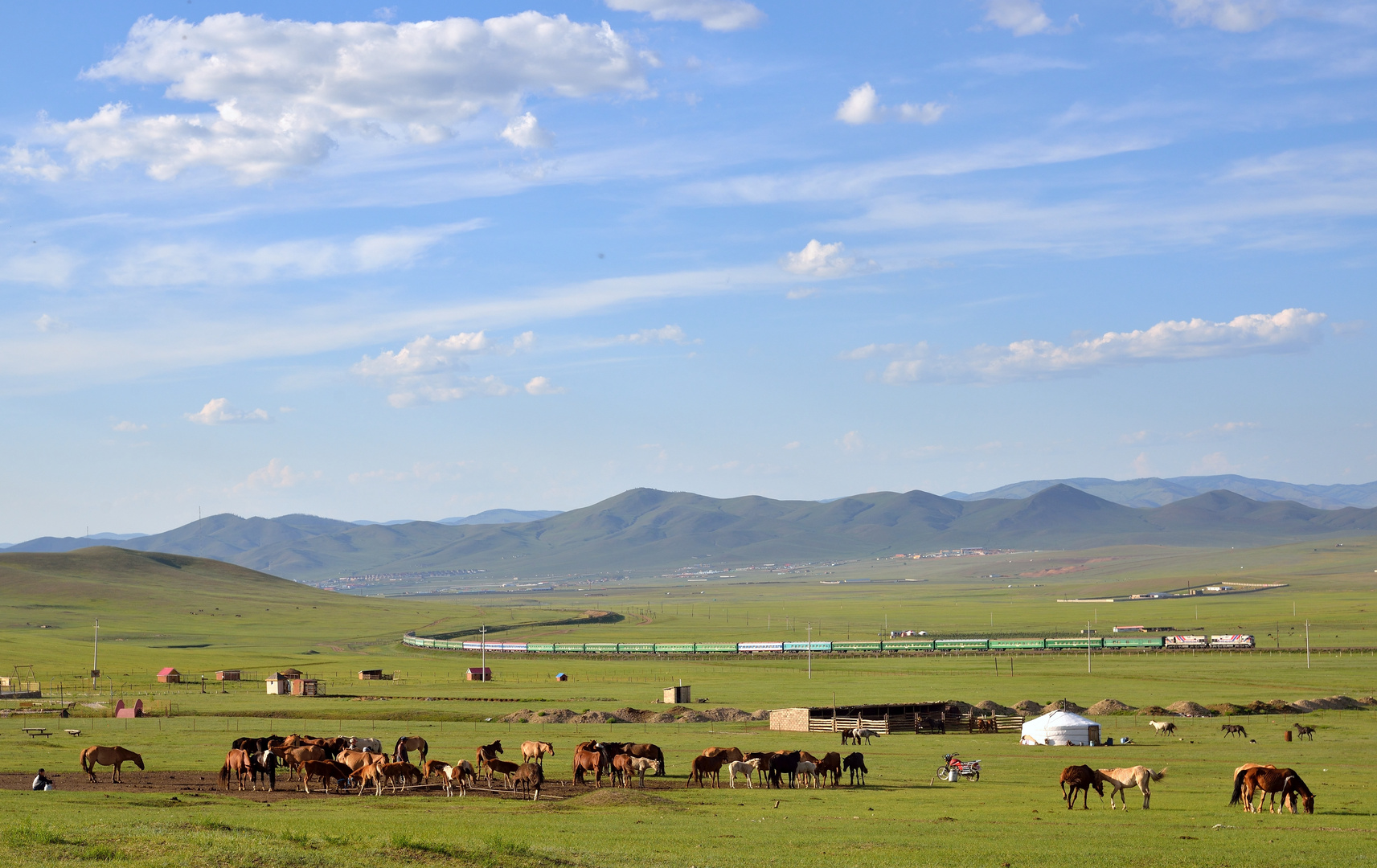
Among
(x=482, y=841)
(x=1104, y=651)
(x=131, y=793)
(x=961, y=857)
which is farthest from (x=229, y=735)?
(x=1104, y=651)

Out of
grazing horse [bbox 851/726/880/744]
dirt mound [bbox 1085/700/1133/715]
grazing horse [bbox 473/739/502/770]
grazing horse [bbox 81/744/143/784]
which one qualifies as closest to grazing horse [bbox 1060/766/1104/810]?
grazing horse [bbox 473/739/502/770]

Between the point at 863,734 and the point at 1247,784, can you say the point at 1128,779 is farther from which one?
the point at 863,734

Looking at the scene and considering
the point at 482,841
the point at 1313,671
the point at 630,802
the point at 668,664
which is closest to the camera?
the point at 482,841

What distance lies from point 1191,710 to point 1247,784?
1396 inches

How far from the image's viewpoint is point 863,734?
54.2 metres

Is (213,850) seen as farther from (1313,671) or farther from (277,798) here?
(1313,671)

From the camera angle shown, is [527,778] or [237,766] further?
[237,766]

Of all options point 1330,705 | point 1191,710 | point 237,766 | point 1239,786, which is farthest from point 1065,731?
point 237,766

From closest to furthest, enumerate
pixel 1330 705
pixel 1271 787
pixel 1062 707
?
pixel 1271 787
pixel 1062 707
pixel 1330 705

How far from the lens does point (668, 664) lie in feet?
397

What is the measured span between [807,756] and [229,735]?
2868 centimetres

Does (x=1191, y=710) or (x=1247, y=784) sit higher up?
(x=1247, y=784)

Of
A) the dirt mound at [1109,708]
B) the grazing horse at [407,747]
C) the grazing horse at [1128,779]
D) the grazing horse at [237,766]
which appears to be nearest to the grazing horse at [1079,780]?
the grazing horse at [1128,779]

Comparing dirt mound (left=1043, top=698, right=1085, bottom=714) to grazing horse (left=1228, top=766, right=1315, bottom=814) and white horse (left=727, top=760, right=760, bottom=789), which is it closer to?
white horse (left=727, top=760, right=760, bottom=789)
